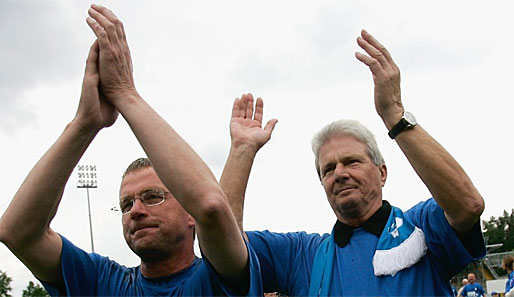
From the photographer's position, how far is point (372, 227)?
3113 mm

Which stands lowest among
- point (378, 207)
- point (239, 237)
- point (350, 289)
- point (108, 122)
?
point (350, 289)

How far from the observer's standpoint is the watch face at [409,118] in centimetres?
281

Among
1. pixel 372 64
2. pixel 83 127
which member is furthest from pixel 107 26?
pixel 372 64

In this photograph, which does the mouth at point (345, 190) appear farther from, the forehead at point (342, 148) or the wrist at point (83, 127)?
the wrist at point (83, 127)

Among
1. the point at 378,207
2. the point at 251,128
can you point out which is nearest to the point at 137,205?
the point at 251,128

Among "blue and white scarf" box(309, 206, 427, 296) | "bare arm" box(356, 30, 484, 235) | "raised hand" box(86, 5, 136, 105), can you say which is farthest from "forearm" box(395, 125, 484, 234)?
"raised hand" box(86, 5, 136, 105)

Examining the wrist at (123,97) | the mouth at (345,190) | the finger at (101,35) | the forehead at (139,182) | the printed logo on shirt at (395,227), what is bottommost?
the printed logo on shirt at (395,227)

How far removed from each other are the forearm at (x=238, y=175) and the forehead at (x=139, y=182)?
45cm

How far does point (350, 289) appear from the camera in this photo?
2941 mm

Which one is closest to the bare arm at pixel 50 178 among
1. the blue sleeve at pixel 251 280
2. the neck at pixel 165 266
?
the neck at pixel 165 266

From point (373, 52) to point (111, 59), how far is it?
1313 mm

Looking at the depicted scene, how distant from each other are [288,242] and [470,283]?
539 inches

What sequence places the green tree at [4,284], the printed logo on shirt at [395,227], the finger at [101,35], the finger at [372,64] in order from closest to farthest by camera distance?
the finger at [101,35] → the finger at [372,64] → the printed logo on shirt at [395,227] → the green tree at [4,284]

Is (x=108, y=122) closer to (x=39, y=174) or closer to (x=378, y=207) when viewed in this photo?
(x=39, y=174)
